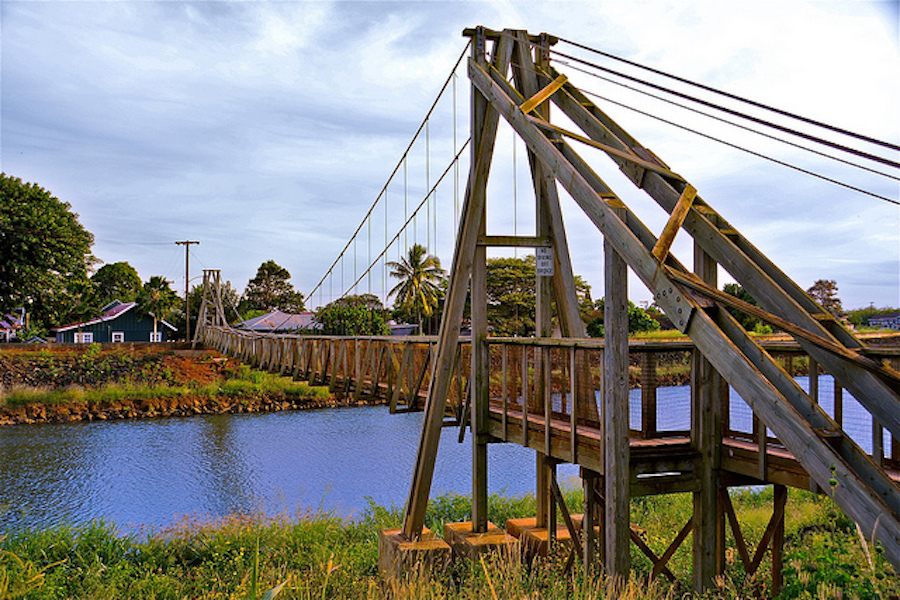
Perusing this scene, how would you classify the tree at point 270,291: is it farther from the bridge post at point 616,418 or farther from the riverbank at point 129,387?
the bridge post at point 616,418

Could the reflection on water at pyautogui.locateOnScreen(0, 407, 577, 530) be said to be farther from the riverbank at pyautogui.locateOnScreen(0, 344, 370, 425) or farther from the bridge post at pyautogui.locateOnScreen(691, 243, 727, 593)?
the bridge post at pyautogui.locateOnScreen(691, 243, 727, 593)

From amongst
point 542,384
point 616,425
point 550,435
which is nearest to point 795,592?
point 616,425

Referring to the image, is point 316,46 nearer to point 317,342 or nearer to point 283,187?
point 317,342

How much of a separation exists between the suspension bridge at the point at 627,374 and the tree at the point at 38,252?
2339cm

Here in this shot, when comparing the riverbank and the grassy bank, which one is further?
the riverbank

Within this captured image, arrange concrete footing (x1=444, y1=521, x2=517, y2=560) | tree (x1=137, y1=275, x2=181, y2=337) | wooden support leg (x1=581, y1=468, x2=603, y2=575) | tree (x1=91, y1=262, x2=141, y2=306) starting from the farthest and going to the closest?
tree (x1=91, y1=262, x2=141, y2=306)
tree (x1=137, y1=275, x2=181, y2=337)
concrete footing (x1=444, y1=521, x2=517, y2=560)
wooden support leg (x1=581, y1=468, x2=603, y2=575)

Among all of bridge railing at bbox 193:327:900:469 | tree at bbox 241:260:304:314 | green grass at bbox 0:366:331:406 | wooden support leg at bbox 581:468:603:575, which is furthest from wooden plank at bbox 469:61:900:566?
tree at bbox 241:260:304:314

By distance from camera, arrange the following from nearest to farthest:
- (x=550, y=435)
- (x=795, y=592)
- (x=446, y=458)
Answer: (x=795, y=592) → (x=550, y=435) → (x=446, y=458)

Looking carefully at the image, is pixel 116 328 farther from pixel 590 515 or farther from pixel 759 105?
pixel 759 105

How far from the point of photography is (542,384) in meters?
6.37

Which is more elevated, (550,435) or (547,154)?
(547,154)

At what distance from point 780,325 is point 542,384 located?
10.2ft

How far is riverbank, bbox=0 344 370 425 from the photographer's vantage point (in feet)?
78.9

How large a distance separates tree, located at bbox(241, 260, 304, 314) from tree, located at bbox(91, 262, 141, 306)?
822 cm
